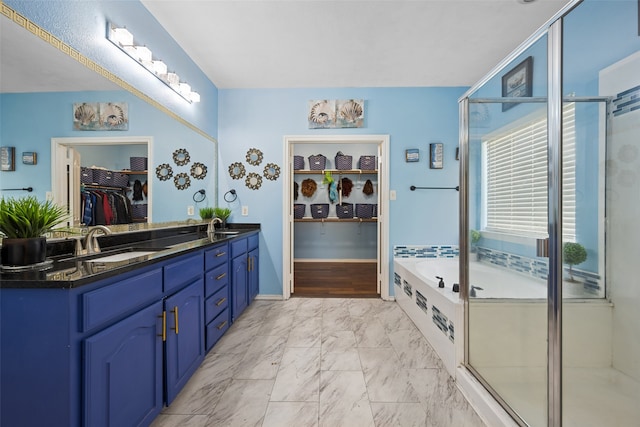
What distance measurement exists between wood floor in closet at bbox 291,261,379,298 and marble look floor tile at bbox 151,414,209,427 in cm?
212

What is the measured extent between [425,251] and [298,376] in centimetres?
215

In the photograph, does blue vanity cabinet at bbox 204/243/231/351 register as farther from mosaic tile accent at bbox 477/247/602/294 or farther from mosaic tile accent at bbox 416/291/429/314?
mosaic tile accent at bbox 477/247/602/294

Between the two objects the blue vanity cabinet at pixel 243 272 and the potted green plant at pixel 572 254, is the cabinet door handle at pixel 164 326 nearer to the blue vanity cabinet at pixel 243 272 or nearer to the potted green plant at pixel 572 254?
the blue vanity cabinet at pixel 243 272

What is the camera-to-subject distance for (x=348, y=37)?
2.47 m

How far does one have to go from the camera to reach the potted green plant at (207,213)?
3150 mm

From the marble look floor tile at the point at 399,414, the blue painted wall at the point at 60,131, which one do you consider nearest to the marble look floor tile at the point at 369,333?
the marble look floor tile at the point at 399,414

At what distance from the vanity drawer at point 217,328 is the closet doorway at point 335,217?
162cm

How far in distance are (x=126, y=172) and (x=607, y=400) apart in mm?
2972

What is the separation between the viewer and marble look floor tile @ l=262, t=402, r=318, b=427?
4.95 ft

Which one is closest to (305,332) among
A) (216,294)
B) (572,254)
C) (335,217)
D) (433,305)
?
(216,294)

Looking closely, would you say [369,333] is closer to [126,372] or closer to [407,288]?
[407,288]

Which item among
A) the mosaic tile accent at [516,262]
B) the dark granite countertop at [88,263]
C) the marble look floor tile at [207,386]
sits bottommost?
the marble look floor tile at [207,386]

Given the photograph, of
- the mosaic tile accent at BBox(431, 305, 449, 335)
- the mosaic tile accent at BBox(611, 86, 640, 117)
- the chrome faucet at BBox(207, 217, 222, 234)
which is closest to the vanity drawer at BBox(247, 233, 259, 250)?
the chrome faucet at BBox(207, 217, 222, 234)

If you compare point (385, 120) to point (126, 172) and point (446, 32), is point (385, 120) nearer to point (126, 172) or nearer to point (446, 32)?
point (446, 32)
